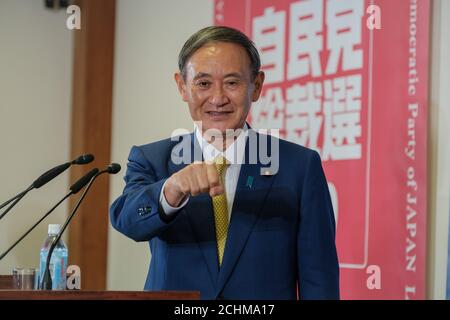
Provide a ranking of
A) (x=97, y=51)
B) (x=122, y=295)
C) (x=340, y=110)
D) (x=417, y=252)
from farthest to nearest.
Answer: (x=97, y=51) < (x=340, y=110) < (x=417, y=252) < (x=122, y=295)

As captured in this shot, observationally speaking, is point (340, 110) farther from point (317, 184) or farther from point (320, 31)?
point (317, 184)

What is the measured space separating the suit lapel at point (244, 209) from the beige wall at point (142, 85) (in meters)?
2.23

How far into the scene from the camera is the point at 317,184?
2.00 metres

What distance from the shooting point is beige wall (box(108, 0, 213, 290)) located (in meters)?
4.38

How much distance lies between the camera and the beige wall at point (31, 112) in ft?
15.5

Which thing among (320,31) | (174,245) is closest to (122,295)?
(174,245)

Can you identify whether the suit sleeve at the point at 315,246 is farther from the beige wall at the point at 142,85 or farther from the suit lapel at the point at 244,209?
the beige wall at the point at 142,85

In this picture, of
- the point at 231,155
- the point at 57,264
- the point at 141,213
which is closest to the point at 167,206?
the point at 141,213

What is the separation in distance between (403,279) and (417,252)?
0.12 m

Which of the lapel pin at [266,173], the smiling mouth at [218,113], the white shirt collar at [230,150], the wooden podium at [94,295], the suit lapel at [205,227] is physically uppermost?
the smiling mouth at [218,113]

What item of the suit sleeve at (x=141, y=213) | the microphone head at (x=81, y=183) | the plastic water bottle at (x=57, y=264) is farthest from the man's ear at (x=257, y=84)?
the plastic water bottle at (x=57, y=264)

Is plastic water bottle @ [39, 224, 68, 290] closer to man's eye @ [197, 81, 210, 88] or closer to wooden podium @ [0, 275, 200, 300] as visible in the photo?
man's eye @ [197, 81, 210, 88]

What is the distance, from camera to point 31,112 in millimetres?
4844

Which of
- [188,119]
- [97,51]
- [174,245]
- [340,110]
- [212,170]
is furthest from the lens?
[97,51]
